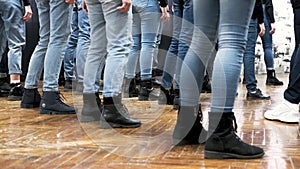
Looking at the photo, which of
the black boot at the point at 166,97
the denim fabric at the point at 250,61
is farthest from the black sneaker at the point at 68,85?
the denim fabric at the point at 250,61

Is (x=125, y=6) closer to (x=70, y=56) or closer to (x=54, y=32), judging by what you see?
(x=54, y=32)

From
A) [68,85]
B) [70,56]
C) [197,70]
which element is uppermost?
[197,70]

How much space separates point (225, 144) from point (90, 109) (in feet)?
3.67

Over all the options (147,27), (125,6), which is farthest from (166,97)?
(125,6)

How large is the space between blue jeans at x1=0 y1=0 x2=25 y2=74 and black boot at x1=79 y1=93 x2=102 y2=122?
136 cm

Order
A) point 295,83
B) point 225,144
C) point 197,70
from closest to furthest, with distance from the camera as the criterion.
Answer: point 225,144 → point 197,70 → point 295,83

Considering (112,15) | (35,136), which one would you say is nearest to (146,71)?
(112,15)

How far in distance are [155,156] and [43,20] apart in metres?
1.59

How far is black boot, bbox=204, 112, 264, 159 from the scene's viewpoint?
1.58 m

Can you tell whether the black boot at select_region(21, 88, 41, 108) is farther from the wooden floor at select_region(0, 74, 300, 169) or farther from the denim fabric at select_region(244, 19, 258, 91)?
the denim fabric at select_region(244, 19, 258, 91)

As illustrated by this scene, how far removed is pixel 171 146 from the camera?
1.80 meters

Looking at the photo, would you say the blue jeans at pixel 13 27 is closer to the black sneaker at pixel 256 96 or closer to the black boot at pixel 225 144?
the black sneaker at pixel 256 96

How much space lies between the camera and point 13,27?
3.61 m

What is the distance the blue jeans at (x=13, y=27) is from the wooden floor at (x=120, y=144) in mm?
966
